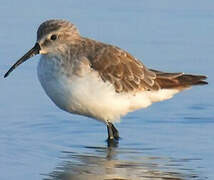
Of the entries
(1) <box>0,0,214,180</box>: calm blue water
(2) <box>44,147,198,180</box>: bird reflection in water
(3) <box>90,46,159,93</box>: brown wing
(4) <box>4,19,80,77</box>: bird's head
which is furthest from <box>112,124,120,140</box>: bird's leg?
(4) <box>4,19,80,77</box>: bird's head

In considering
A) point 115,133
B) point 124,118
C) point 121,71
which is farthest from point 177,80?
point 115,133

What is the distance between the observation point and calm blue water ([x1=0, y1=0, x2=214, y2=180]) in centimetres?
1169

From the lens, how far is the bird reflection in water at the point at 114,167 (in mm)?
11266

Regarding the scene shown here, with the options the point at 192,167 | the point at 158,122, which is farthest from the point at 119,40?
the point at 192,167

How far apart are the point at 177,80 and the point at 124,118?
1.04 m

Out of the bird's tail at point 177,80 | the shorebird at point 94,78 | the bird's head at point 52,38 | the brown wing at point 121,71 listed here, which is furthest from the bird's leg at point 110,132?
the bird's head at point 52,38

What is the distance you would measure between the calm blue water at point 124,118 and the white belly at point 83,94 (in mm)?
454

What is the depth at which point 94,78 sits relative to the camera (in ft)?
41.2

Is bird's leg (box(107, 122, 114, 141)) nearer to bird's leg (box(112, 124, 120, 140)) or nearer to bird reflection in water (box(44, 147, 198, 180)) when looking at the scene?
bird's leg (box(112, 124, 120, 140))

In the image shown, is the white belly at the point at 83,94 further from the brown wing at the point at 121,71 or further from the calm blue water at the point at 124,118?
the calm blue water at the point at 124,118

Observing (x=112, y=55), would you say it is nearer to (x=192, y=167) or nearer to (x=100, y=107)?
(x=100, y=107)

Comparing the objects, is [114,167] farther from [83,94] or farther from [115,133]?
[115,133]

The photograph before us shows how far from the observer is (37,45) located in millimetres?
12984

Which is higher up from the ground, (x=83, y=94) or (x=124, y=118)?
(x=124, y=118)
